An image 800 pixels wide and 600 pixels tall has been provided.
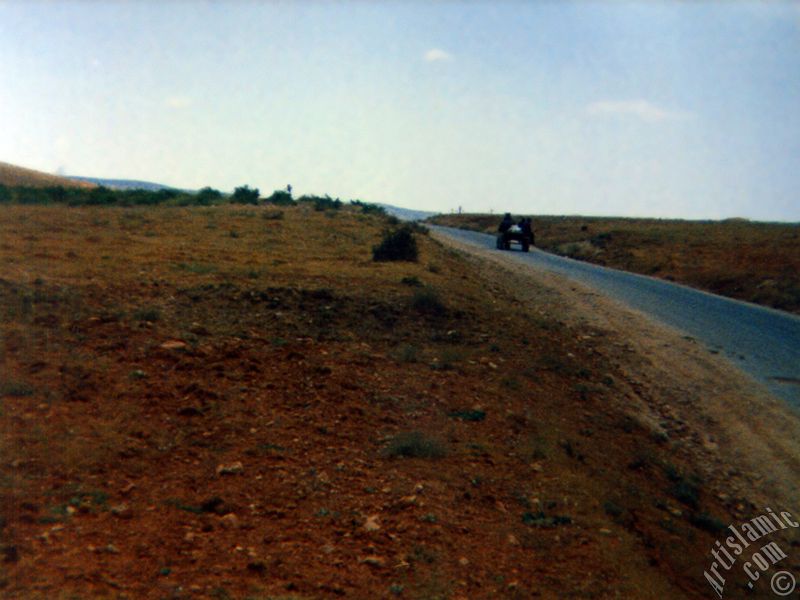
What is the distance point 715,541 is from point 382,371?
4610mm

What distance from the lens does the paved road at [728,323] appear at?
14441 mm

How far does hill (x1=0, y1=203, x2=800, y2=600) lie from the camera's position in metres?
5.50

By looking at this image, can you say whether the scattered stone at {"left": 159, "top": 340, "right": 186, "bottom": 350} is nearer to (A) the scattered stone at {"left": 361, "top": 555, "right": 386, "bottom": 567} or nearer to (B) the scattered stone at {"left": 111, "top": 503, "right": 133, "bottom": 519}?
(B) the scattered stone at {"left": 111, "top": 503, "right": 133, "bottom": 519}

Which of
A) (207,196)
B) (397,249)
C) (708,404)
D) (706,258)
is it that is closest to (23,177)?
(207,196)

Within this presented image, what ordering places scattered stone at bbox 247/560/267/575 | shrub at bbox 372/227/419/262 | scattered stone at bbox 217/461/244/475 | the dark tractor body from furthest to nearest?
the dark tractor body → shrub at bbox 372/227/419/262 → scattered stone at bbox 217/461/244/475 → scattered stone at bbox 247/560/267/575

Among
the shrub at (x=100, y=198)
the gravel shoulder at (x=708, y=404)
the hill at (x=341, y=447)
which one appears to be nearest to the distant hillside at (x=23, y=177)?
the shrub at (x=100, y=198)

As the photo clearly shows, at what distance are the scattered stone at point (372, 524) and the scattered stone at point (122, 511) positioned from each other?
6.24ft

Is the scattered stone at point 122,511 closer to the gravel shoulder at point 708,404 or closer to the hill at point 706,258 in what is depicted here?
the gravel shoulder at point 708,404

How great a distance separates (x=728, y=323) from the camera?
20.1 m

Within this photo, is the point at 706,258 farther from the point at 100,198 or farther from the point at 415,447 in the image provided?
the point at 415,447

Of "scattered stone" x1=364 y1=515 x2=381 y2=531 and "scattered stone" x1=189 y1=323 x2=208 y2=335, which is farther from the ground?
"scattered stone" x1=189 y1=323 x2=208 y2=335

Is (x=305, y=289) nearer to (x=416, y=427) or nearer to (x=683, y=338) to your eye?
(x=416, y=427)

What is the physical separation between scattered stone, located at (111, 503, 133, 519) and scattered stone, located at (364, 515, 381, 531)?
1.90 meters

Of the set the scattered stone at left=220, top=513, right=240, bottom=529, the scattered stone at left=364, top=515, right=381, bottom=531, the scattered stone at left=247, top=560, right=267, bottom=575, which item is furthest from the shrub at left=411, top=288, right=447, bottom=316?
the scattered stone at left=247, top=560, right=267, bottom=575
